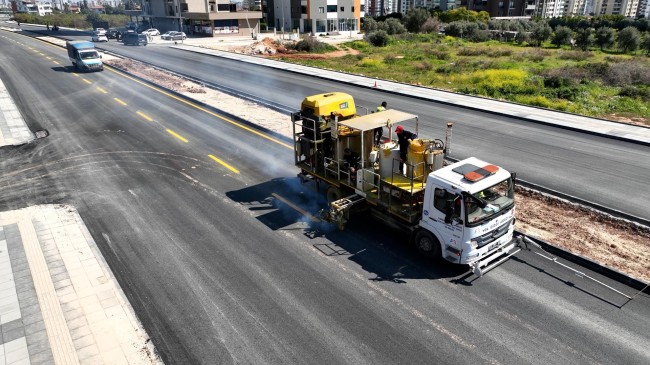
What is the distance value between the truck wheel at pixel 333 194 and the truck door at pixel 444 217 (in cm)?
354

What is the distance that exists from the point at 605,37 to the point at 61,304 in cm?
7164

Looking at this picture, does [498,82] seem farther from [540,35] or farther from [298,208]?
[540,35]

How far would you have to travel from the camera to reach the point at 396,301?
10289mm

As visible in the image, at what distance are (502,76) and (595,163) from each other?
1991 centimetres

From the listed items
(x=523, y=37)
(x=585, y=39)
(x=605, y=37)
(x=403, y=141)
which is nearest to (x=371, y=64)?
(x=585, y=39)

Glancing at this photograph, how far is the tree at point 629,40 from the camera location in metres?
56.1

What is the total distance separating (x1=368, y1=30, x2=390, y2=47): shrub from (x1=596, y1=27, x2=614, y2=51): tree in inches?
1181

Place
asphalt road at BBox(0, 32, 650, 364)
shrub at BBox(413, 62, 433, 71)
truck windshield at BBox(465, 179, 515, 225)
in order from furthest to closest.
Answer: shrub at BBox(413, 62, 433, 71) → truck windshield at BBox(465, 179, 515, 225) → asphalt road at BBox(0, 32, 650, 364)

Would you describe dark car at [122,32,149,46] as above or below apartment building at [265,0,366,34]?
below

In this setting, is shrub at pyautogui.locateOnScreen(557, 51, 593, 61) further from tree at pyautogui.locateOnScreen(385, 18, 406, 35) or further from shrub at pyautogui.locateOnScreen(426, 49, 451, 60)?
tree at pyautogui.locateOnScreen(385, 18, 406, 35)

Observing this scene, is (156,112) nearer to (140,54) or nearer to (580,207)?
(580,207)

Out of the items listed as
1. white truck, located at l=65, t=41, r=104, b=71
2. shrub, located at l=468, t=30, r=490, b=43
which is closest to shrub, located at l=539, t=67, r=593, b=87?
shrub, located at l=468, t=30, r=490, b=43

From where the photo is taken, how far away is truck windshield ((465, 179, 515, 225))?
1040cm

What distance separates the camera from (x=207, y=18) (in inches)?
3076
